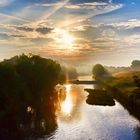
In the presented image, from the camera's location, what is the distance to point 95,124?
97.2 m

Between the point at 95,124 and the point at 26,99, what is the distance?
25.3 metres

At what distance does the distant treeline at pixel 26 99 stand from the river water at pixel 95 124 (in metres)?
4.34

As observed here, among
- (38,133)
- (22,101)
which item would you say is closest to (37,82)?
(22,101)

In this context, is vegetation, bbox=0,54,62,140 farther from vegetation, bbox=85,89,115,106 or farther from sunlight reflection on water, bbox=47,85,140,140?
vegetation, bbox=85,89,115,106

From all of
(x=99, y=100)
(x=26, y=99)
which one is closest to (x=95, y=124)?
(x=26, y=99)

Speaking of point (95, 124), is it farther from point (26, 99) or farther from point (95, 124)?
point (26, 99)

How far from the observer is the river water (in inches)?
3257

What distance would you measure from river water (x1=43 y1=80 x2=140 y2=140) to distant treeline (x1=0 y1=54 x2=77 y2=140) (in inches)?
171

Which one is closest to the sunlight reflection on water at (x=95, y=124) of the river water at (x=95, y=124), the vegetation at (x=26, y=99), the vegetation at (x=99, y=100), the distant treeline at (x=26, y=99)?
the river water at (x=95, y=124)

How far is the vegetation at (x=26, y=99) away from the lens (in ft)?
300

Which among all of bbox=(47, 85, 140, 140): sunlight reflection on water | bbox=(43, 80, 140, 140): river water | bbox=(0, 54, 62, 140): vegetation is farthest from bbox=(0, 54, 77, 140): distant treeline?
bbox=(47, 85, 140, 140): sunlight reflection on water

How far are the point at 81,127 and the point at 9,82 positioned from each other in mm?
27543

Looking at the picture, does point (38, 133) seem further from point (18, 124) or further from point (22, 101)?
point (22, 101)

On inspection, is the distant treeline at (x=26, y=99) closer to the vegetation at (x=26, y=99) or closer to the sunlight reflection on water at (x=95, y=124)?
the vegetation at (x=26, y=99)
